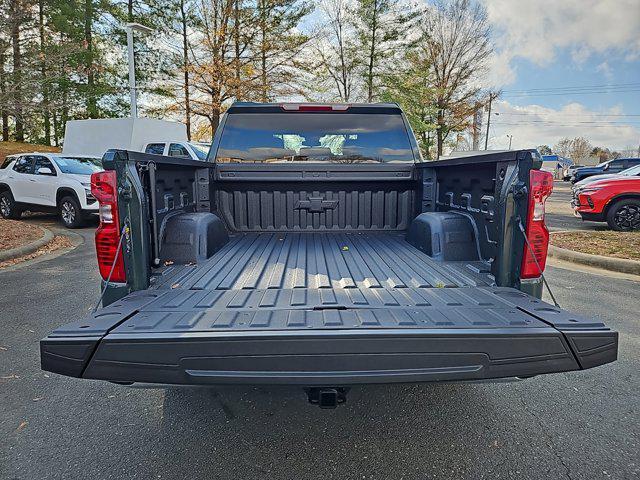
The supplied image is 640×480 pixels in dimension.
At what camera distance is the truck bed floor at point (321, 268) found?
236 cm

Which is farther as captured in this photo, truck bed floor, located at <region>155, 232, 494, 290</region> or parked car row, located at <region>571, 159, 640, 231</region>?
parked car row, located at <region>571, 159, 640, 231</region>

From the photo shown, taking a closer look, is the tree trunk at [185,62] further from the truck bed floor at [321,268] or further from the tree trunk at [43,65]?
the truck bed floor at [321,268]

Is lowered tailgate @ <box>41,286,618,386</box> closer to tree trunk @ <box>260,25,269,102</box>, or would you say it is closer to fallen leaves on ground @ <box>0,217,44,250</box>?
fallen leaves on ground @ <box>0,217,44,250</box>

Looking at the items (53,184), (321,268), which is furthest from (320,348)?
(53,184)

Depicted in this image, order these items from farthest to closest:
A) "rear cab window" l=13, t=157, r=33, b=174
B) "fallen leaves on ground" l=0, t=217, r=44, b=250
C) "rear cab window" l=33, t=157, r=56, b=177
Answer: "rear cab window" l=13, t=157, r=33, b=174, "rear cab window" l=33, t=157, r=56, b=177, "fallen leaves on ground" l=0, t=217, r=44, b=250

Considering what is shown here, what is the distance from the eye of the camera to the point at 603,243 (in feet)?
25.2

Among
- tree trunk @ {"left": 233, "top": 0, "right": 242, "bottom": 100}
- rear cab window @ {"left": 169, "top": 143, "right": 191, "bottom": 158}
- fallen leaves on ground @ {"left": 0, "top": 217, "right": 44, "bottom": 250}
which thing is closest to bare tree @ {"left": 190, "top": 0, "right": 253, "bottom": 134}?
tree trunk @ {"left": 233, "top": 0, "right": 242, "bottom": 100}

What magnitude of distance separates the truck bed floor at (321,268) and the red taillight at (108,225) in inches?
10.3

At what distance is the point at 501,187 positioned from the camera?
231 centimetres

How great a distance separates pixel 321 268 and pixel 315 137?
1.78m

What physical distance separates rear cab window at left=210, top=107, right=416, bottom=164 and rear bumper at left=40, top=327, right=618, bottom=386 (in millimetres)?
2527

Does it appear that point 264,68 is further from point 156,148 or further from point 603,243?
point 603,243

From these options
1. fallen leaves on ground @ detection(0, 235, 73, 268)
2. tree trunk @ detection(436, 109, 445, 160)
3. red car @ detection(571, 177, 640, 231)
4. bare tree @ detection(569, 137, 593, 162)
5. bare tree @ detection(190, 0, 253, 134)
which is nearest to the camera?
fallen leaves on ground @ detection(0, 235, 73, 268)

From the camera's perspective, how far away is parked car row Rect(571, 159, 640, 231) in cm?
909
